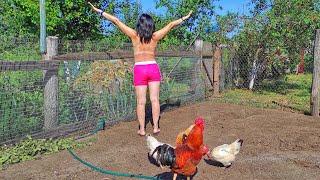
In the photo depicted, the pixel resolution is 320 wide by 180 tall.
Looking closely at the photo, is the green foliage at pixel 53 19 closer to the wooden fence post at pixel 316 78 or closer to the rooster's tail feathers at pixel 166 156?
the wooden fence post at pixel 316 78

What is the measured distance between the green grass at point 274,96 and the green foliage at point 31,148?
5480 mm

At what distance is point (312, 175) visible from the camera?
16.2 feet

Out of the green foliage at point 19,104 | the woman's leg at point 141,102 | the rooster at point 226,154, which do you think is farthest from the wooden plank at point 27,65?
the rooster at point 226,154

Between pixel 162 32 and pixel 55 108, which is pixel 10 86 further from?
pixel 162 32

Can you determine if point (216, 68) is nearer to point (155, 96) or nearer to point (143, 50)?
point (155, 96)

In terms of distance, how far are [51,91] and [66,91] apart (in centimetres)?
33

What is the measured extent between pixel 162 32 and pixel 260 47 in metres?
6.98

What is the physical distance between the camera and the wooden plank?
528 centimetres

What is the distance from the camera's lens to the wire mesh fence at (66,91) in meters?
5.57

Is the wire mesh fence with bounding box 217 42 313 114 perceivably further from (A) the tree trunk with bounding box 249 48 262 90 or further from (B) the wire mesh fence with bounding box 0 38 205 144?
(B) the wire mesh fence with bounding box 0 38 205 144

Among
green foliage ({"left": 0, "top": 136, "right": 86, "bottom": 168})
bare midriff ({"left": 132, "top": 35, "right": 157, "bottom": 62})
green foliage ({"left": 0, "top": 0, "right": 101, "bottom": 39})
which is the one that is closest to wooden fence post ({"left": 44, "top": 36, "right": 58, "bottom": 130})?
green foliage ({"left": 0, "top": 136, "right": 86, "bottom": 168})

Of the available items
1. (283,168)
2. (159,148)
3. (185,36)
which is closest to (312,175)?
(283,168)

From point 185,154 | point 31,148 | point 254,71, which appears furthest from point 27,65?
point 254,71

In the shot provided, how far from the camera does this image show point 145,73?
6496mm
